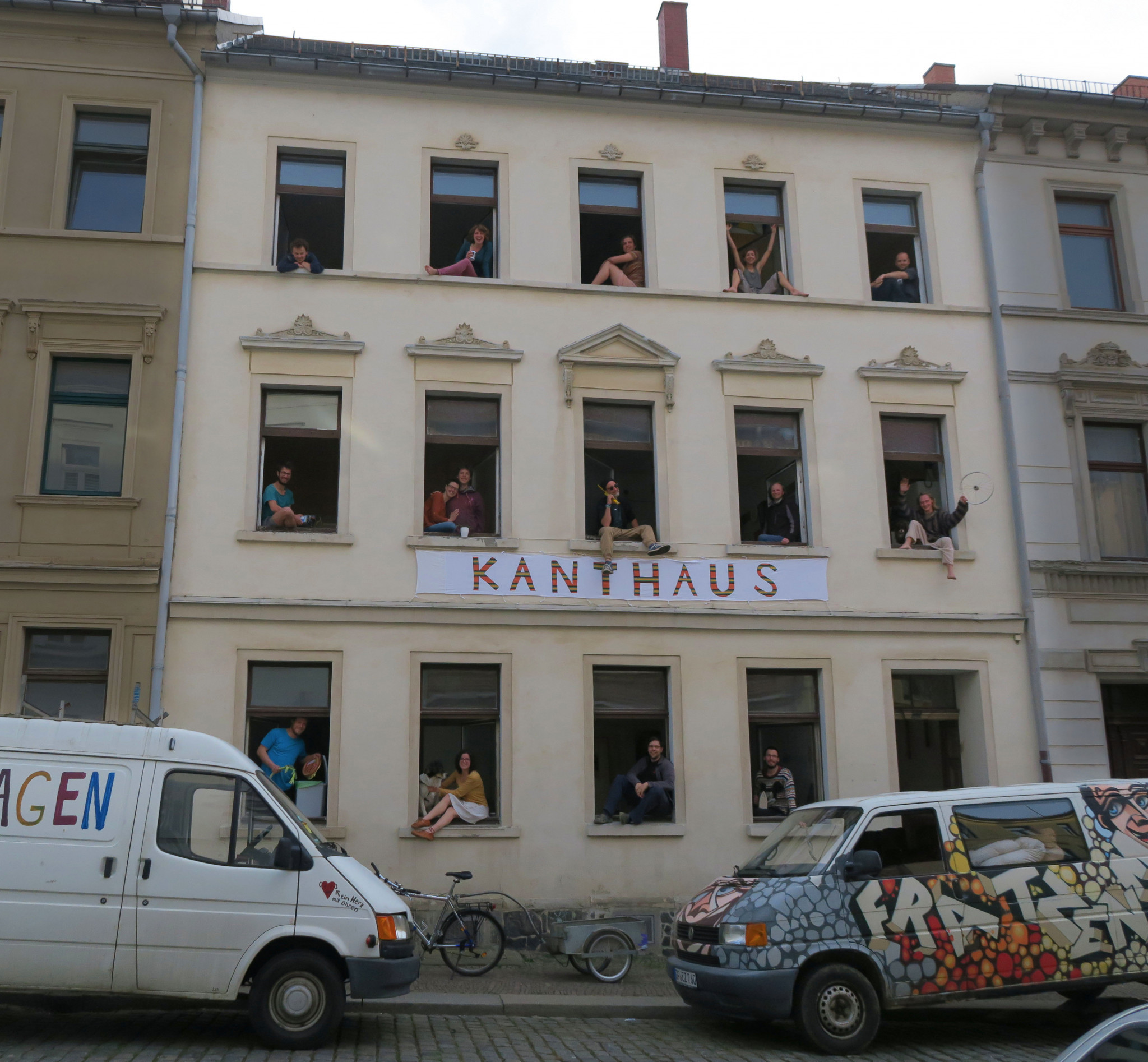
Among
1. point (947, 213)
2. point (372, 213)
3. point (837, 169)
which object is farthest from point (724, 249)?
point (372, 213)

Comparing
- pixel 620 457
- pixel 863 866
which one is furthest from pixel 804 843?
pixel 620 457

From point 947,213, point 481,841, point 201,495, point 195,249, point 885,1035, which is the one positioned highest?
point 947,213

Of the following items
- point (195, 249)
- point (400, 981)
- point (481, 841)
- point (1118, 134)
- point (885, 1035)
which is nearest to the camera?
point (400, 981)

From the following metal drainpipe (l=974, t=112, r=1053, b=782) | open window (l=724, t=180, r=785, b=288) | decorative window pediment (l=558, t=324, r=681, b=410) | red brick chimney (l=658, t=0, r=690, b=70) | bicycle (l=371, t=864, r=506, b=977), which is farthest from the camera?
red brick chimney (l=658, t=0, r=690, b=70)

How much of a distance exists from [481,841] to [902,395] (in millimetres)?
8376

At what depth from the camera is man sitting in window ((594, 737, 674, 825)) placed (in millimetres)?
14625

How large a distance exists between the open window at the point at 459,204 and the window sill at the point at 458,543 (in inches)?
153

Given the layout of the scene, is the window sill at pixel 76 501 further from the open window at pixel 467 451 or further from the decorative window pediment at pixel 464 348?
the decorative window pediment at pixel 464 348

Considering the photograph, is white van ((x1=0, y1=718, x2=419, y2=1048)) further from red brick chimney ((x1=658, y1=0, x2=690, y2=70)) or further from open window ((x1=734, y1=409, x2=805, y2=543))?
red brick chimney ((x1=658, y1=0, x2=690, y2=70))

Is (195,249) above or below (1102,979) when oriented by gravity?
above

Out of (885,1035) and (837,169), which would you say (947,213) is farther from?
(885,1035)

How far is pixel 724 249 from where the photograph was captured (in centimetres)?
1678

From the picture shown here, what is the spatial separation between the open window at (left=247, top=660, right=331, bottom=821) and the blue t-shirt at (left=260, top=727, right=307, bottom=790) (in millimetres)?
26

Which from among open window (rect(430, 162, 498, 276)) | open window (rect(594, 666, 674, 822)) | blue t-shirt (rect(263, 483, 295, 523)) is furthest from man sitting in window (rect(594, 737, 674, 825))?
open window (rect(430, 162, 498, 276))
